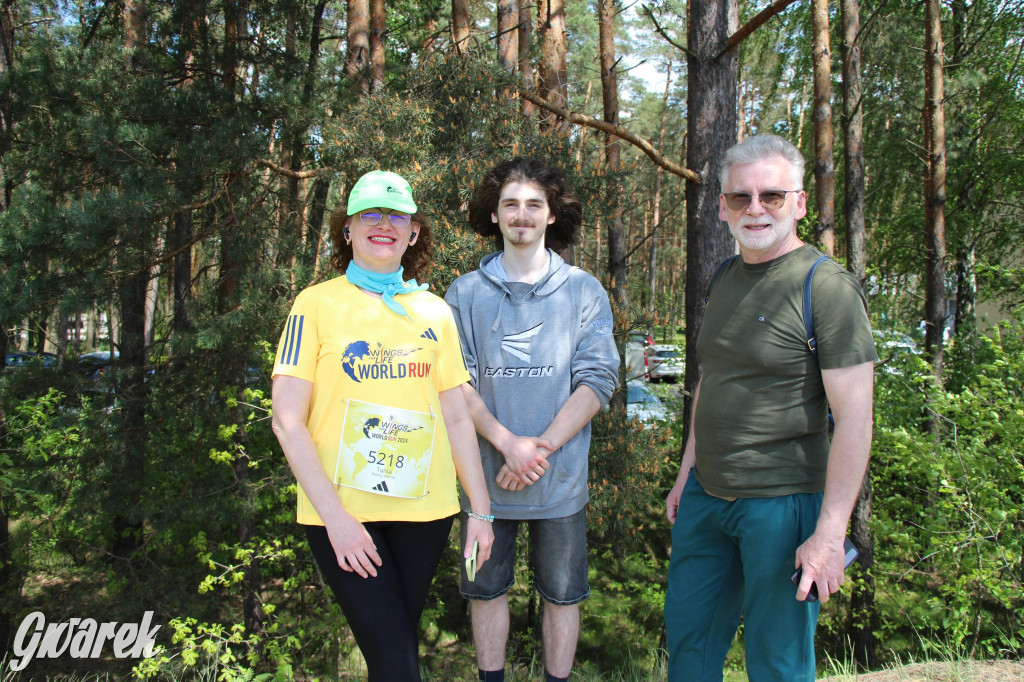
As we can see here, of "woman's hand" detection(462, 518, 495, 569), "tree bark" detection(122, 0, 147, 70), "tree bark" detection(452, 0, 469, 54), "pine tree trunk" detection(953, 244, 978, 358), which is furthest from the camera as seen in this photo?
"pine tree trunk" detection(953, 244, 978, 358)

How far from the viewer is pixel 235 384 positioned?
21.0 ft

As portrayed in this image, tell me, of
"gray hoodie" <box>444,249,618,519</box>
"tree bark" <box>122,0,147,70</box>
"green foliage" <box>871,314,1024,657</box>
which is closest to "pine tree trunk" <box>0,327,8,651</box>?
"tree bark" <box>122,0,147,70</box>

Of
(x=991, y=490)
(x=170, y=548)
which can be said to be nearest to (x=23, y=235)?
(x=170, y=548)

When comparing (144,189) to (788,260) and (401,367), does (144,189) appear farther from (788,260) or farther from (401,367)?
(788,260)

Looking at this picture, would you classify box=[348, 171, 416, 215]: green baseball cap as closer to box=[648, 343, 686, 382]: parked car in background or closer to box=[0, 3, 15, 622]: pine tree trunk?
box=[0, 3, 15, 622]: pine tree trunk

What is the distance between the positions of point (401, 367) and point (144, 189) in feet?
15.1

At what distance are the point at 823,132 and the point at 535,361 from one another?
844 centimetres

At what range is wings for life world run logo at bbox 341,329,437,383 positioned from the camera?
1.86m

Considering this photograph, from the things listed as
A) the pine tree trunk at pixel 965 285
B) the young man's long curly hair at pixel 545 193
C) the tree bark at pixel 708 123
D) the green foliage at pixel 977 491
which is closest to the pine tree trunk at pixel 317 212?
the tree bark at pixel 708 123

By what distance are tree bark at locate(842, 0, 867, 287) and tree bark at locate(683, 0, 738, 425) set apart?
4.49 m

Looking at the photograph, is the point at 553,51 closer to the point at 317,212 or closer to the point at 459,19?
the point at 459,19

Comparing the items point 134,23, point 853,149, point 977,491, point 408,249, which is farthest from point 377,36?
point 977,491

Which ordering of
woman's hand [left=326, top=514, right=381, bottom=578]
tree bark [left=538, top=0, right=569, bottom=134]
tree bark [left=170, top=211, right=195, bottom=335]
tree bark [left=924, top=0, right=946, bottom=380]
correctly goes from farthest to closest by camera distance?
tree bark [left=924, top=0, right=946, bottom=380] < tree bark [left=538, top=0, right=569, bottom=134] < tree bark [left=170, top=211, right=195, bottom=335] < woman's hand [left=326, top=514, right=381, bottom=578]

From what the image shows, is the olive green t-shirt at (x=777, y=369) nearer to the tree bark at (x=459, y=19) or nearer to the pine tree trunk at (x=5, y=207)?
the pine tree trunk at (x=5, y=207)
